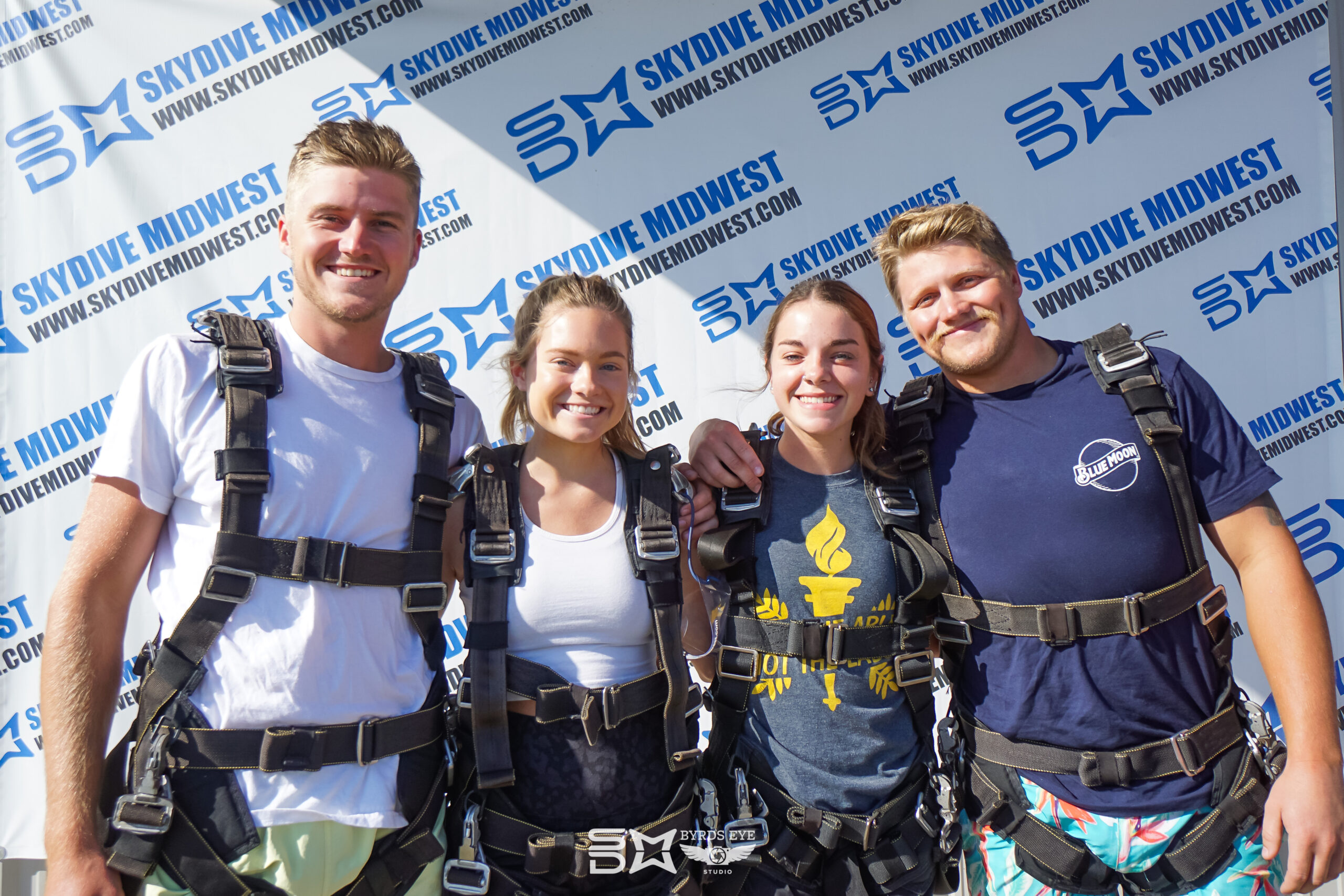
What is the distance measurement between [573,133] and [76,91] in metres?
2.17

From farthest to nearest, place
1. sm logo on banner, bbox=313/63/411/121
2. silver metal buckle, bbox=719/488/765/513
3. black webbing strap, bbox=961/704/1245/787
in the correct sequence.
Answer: sm logo on banner, bbox=313/63/411/121 < silver metal buckle, bbox=719/488/765/513 < black webbing strap, bbox=961/704/1245/787

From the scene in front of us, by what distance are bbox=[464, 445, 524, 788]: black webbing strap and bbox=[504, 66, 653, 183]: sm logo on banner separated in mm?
1936

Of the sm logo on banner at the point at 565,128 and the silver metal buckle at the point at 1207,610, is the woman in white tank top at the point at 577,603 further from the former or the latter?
the sm logo on banner at the point at 565,128

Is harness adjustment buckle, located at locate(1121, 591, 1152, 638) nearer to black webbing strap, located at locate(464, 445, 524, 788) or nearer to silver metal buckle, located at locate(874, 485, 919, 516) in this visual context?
silver metal buckle, located at locate(874, 485, 919, 516)

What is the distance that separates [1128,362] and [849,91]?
2.05 meters

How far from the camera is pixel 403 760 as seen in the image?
1.81 metres

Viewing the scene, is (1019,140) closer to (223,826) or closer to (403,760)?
(403,760)

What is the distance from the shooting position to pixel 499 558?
1.91 metres

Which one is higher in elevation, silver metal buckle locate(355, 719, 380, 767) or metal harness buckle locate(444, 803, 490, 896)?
silver metal buckle locate(355, 719, 380, 767)

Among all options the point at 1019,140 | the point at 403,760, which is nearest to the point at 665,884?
the point at 403,760

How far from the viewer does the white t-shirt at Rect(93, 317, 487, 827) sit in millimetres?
1670

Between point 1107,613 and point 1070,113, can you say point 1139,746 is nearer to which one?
point 1107,613

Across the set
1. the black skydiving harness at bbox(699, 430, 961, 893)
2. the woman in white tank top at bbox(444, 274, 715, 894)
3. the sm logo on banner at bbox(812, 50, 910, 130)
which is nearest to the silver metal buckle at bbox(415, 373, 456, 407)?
the woman in white tank top at bbox(444, 274, 715, 894)

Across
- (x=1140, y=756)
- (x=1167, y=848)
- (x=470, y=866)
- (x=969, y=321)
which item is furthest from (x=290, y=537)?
(x=1167, y=848)
